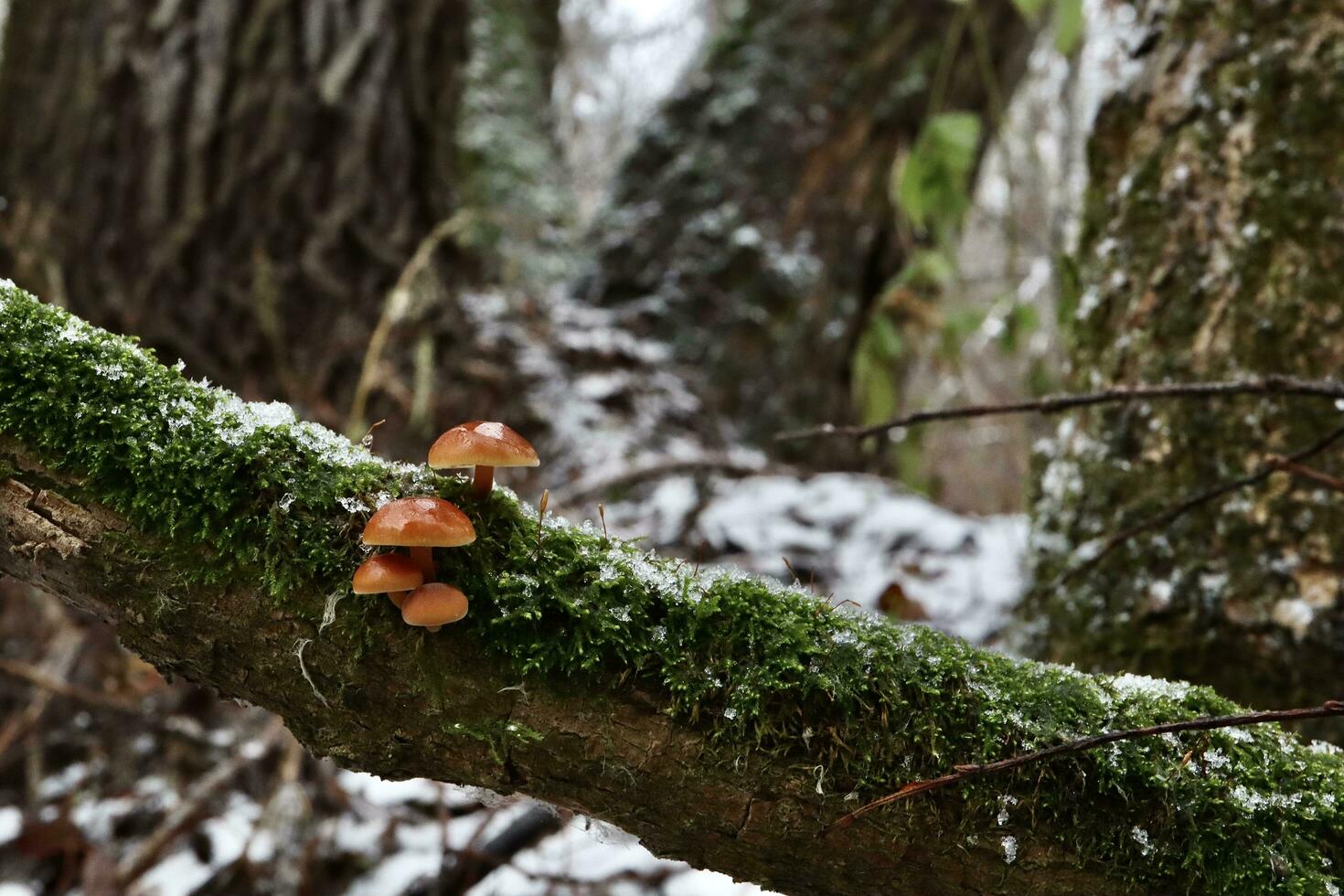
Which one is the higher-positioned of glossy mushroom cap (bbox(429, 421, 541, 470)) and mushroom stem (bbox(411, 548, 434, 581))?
glossy mushroom cap (bbox(429, 421, 541, 470))

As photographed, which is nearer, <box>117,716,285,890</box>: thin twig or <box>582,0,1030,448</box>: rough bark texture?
<box>117,716,285,890</box>: thin twig

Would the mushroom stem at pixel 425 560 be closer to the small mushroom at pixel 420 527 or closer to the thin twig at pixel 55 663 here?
the small mushroom at pixel 420 527

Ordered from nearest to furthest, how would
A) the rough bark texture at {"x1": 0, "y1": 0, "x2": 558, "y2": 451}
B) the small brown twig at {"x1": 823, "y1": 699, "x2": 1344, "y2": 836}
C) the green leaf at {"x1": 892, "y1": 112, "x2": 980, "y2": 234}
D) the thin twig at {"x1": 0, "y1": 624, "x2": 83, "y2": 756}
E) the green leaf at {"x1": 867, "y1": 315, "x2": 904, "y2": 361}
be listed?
the small brown twig at {"x1": 823, "y1": 699, "x2": 1344, "y2": 836}
the thin twig at {"x1": 0, "y1": 624, "x2": 83, "y2": 756}
the green leaf at {"x1": 892, "y1": 112, "x2": 980, "y2": 234}
the green leaf at {"x1": 867, "y1": 315, "x2": 904, "y2": 361}
the rough bark texture at {"x1": 0, "y1": 0, "x2": 558, "y2": 451}

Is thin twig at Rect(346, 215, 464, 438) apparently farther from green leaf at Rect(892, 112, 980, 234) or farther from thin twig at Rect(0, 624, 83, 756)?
green leaf at Rect(892, 112, 980, 234)

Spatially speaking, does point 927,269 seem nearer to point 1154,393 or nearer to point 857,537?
point 857,537

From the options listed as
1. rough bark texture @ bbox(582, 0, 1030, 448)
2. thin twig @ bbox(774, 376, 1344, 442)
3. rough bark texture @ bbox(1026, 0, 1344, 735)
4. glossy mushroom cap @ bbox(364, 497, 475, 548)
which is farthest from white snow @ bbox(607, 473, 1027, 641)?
glossy mushroom cap @ bbox(364, 497, 475, 548)

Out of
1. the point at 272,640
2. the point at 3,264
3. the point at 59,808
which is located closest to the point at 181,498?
the point at 272,640

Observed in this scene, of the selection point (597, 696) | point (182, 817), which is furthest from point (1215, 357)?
point (182, 817)
